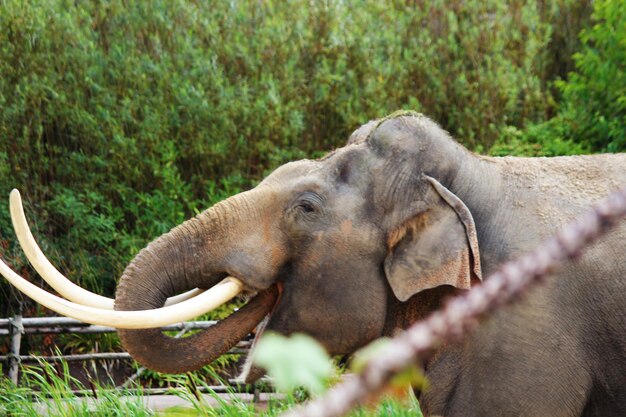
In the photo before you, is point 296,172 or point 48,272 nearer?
point 48,272

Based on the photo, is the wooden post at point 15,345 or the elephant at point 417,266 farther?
the wooden post at point 15,345

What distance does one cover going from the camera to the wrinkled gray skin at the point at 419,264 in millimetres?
3713

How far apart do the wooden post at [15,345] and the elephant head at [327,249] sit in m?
4.64

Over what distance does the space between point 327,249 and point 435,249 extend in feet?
1.40

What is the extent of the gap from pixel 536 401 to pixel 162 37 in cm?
785

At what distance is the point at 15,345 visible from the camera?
8.34 metres

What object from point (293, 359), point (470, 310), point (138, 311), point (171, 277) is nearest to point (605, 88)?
point (171, 277)

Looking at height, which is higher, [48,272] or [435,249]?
[435,249]

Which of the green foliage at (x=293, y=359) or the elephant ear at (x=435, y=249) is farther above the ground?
the green foliage at (x=293, y=359)

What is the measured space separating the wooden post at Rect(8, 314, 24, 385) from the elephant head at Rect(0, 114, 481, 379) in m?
4.64

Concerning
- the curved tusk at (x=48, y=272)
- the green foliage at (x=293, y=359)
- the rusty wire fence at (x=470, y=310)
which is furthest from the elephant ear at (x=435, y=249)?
the rusty wire fence at (x=470, y=310)

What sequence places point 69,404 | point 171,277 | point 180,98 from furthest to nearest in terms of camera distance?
1. point 180,98
2. point 69,404
3. point 171,277

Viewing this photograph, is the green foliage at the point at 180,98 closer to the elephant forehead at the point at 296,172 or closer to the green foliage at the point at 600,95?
the green foliage at the point at 600,95

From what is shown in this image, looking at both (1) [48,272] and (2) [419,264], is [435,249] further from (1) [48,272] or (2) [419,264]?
(1) [48,272]
